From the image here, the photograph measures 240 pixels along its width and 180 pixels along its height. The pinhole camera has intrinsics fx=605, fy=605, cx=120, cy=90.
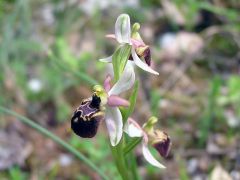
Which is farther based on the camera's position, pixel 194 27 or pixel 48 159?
pixel 194 27

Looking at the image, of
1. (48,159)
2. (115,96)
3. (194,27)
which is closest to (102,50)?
(194,27)

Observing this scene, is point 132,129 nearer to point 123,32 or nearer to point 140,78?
point 123,32

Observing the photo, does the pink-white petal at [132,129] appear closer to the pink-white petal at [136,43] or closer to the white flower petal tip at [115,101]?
the white flower petal tip at [115,101]

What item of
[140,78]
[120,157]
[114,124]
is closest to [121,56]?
[114,124]

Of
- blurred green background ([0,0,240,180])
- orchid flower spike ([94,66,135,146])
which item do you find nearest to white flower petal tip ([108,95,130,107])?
orchid flower spike ([94,66,135,146])

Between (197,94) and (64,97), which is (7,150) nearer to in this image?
(64,97)
